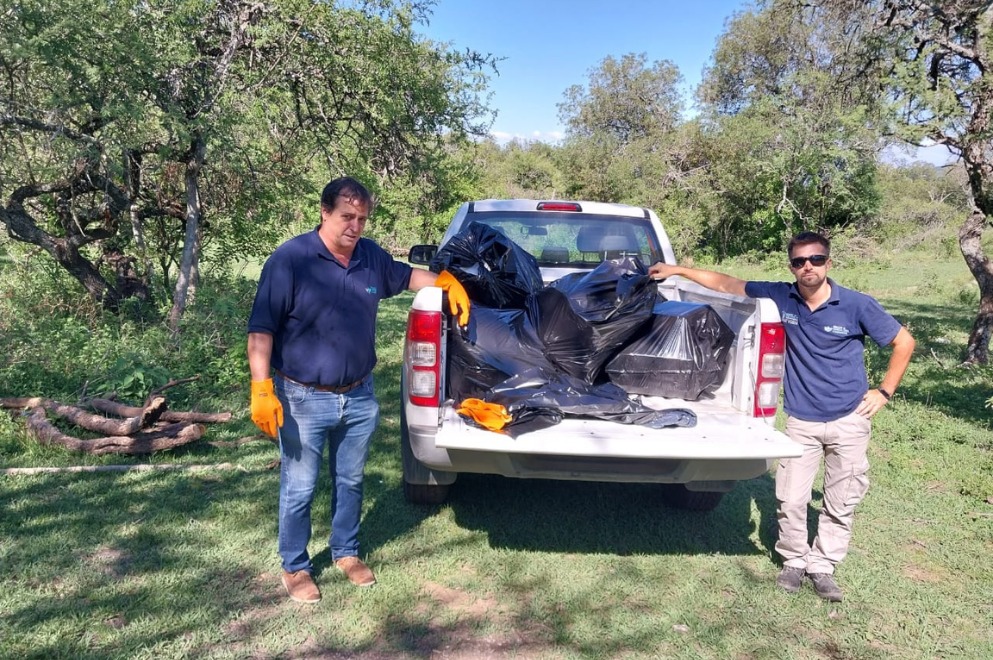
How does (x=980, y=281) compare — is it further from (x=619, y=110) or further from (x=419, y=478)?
(x=619, y=110)

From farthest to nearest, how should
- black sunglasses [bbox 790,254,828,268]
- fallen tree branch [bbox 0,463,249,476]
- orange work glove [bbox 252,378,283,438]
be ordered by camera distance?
fallen tree branch [bbox 0,463,249,476]
black sunglasses [bbox 790,254,828,268]
orange work glove [bbox 252,378,283,438]

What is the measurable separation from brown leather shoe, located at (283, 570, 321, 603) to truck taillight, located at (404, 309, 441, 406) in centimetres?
95

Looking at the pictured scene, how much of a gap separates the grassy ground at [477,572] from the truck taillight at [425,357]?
37.2 inches

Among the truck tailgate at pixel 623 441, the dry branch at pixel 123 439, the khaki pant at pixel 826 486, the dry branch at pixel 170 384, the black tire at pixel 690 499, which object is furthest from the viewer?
the dry branch at pixel 170 384

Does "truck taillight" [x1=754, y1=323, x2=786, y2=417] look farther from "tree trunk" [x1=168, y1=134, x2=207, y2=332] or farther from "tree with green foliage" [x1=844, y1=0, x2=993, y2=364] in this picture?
"tree trunk" [x1=168, y1=134, x2=207, y2=332]

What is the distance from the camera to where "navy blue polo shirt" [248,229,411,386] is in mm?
2980

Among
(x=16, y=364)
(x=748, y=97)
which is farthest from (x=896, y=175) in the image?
(x=16, y=364)

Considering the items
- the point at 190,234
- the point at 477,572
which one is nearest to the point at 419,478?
the point at 477,572

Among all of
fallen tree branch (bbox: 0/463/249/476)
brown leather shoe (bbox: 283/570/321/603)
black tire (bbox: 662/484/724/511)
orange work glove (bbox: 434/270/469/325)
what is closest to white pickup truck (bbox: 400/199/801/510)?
orange work glove (bbox: 434/270/469/325)

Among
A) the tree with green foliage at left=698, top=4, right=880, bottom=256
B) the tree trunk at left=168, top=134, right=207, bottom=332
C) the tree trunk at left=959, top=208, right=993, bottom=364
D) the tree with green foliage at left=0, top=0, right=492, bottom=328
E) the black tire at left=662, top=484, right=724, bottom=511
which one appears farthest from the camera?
the tree with green foliage at left=698, top=4, right=880, bottom=256

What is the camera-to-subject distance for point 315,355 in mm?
3074

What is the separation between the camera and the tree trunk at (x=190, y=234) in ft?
25.6

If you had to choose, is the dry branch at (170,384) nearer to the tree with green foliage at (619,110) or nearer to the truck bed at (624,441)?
the truck bed at (624,441)

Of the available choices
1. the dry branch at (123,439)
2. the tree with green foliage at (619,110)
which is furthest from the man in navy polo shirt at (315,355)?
the tree with green foliage at (619,110)
